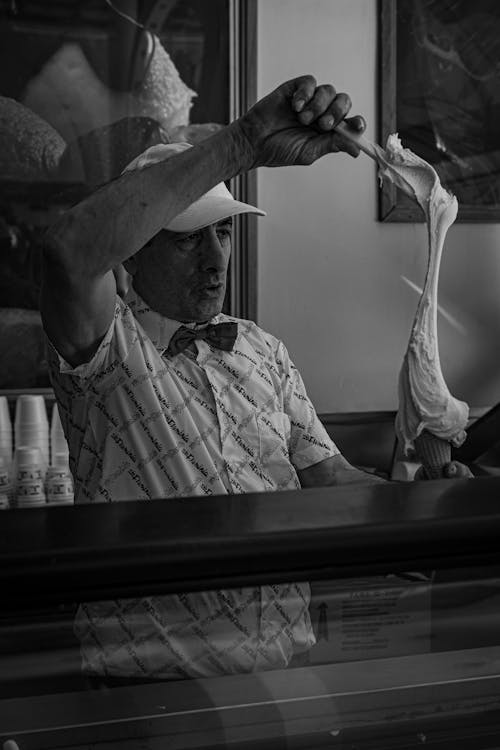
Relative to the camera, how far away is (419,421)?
49.0 inches

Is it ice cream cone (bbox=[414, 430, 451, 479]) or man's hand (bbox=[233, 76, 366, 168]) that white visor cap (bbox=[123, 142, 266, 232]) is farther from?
ice cream cone (bbox=[414, 430, 451, 479])

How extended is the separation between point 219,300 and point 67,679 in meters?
0.86

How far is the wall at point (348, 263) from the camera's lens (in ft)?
7.32

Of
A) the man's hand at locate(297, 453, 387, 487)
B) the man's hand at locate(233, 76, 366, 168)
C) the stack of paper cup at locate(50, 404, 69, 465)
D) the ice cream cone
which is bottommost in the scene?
the stack of paper cup at locate(50, 404, 69, 465)

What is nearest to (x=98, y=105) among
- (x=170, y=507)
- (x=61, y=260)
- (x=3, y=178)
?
(x=3, y=178)

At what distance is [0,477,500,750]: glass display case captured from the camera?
0.48 m

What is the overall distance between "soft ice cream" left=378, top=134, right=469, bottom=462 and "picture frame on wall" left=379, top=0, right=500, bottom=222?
38.4 inches

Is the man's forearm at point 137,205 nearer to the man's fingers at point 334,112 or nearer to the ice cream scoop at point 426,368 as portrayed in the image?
the man's fingers at point 334,112

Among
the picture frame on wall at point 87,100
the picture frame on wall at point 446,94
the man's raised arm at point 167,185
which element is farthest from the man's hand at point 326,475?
the picture frame on wall at point 446,94

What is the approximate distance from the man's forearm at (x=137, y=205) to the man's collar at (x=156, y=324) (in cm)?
31

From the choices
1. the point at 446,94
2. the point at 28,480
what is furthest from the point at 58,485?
the point at 446,94

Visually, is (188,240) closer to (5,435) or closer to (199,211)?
(199,211)

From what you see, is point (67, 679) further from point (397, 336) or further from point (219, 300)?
point (397, 336)

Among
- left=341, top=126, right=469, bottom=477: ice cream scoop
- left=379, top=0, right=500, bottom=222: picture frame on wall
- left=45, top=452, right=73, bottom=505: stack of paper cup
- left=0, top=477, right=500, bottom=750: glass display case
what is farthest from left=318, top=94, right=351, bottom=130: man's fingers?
left=379, top=0, right=500, bottom=222: picture frame on wall
